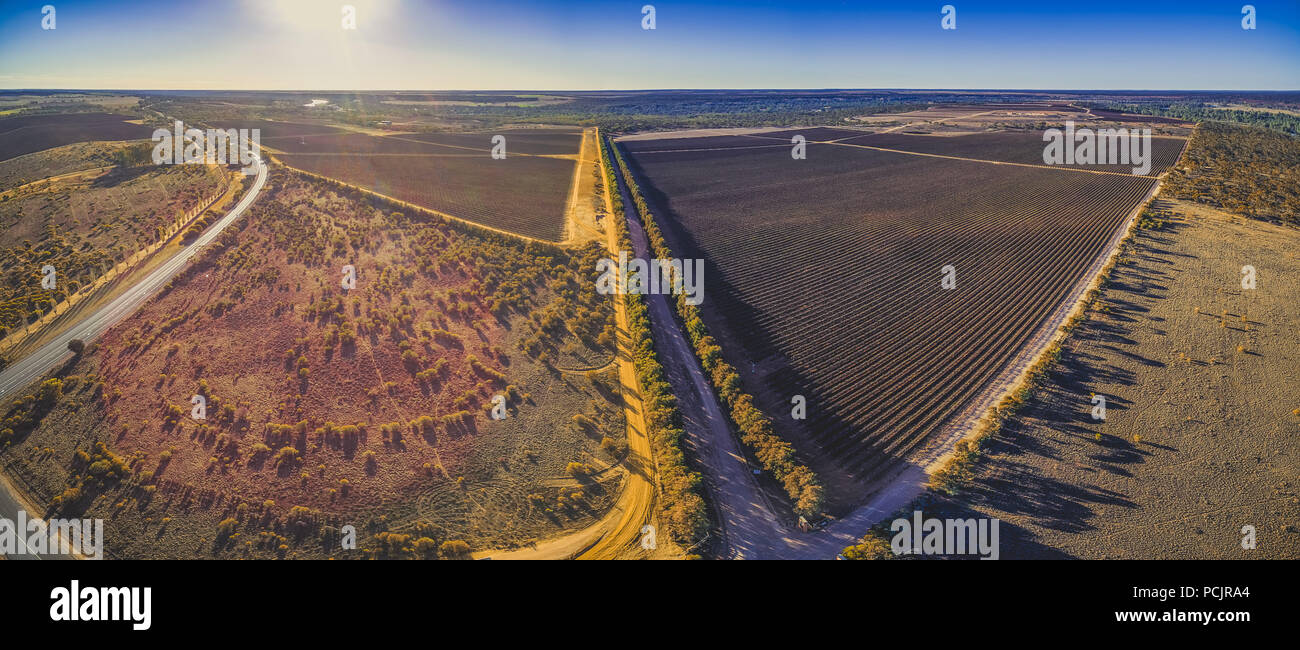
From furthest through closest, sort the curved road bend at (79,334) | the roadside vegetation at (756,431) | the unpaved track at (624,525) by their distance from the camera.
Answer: the curved road bend at (79,334)
the roadside vegetation at (756,431)
the unpaved track at (624,525)

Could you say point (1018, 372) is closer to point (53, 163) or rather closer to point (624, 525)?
point (624, 525)

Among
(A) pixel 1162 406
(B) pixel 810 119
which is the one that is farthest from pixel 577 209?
(B) pixel 810 119

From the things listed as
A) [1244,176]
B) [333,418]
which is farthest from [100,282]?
[1244,176]

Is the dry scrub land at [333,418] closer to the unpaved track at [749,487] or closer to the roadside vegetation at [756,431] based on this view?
the unpaved track at [749,487]

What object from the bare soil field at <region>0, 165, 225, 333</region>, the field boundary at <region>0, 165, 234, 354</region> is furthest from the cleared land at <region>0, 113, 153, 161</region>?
the field boundary at <region>0, 165, 234, 354</region>

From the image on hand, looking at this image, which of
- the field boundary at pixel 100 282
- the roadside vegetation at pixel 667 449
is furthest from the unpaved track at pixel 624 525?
the field boundary at pixel 100 282

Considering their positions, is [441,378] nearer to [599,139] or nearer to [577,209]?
[577,209]
